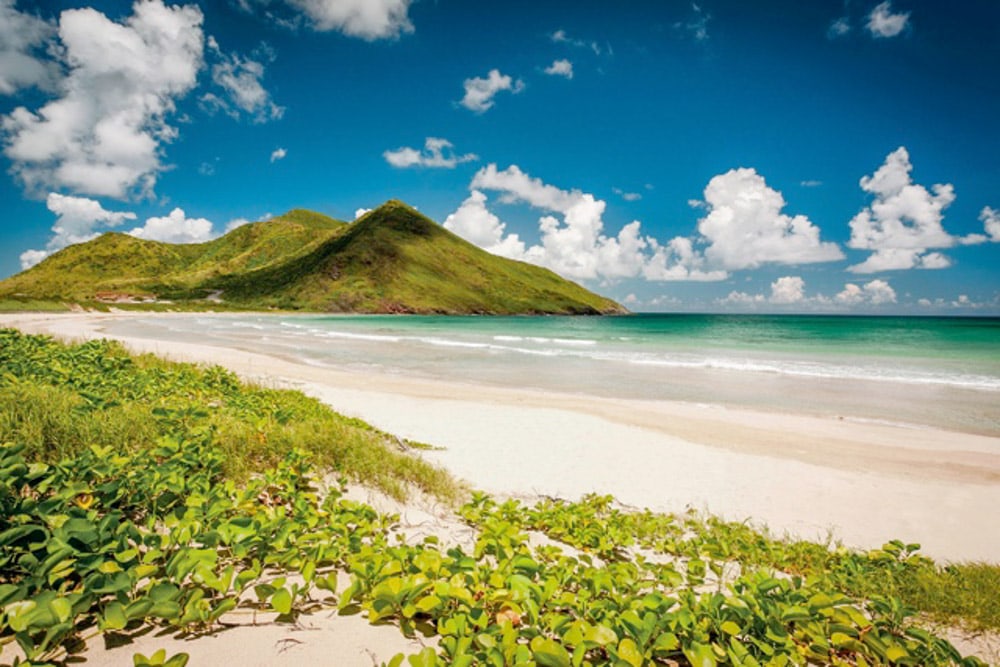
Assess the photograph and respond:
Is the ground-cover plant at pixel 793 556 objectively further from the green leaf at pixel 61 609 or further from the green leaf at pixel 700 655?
the green leaf at pixel 61 609

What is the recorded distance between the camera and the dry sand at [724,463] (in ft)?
21.5

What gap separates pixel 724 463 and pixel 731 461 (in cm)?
27

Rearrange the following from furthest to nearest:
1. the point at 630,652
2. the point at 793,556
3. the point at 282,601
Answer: the point at 793,556
the point at 282,601
the point at 630,652

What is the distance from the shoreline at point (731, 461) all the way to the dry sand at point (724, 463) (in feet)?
0.11

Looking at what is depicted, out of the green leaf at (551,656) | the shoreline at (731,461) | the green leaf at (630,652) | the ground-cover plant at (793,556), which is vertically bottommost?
the shoreline at (731,461)

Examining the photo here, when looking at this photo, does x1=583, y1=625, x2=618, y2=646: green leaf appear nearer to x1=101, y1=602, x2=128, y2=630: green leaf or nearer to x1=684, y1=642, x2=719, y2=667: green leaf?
x1=684, y1=642, x2=719, y2=667: green leaf

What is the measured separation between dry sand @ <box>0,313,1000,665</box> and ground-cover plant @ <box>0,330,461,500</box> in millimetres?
1724

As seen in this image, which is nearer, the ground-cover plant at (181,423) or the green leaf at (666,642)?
the green leaf at (666,642)

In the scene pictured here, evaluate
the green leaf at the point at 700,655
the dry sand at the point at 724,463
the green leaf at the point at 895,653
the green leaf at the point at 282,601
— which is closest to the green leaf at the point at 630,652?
the green leaf at the point at 700,655

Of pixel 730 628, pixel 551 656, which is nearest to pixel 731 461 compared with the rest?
pixel 730 628

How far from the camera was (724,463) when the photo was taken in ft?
29.9

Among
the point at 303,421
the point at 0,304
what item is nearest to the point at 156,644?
the point at 303,421

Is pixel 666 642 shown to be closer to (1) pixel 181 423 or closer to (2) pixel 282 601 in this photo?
(2) pixel 282 601

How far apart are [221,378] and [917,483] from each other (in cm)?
1516
